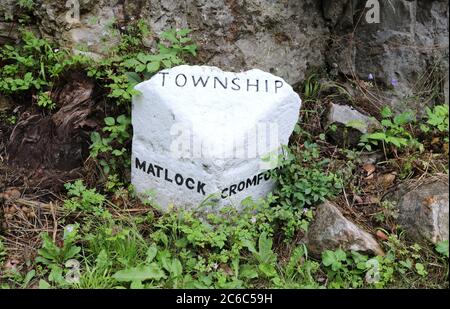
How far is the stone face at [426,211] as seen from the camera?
317cm

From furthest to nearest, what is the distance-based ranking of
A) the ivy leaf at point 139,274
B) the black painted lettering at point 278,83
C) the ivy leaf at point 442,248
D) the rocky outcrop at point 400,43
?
the rocky outcrop at point 400,43, the black painted lettering at point 278,83, the ivy leaf at point 442,248, the ivy leaf at point 139,274

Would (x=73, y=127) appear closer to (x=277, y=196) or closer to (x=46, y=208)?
(x=46, y=208)

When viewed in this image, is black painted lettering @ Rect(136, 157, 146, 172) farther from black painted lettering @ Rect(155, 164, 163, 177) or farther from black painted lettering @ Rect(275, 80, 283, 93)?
black painted lettering @ Rect(275, 80, 283, 93)

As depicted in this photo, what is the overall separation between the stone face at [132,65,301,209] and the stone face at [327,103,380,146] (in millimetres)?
453

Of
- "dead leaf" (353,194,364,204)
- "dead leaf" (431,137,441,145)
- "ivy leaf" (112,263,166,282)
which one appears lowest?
"ivy leaf" (112,263,166,282)

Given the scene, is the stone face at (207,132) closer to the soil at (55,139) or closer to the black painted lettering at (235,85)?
the black painted lettering at (235,85)

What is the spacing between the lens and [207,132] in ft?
10.8

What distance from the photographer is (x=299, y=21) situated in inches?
166

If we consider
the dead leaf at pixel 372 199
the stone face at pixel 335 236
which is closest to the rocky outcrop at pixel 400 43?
the dead leaf at pixel 372 199

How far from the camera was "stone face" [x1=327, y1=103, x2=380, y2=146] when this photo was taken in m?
3.87

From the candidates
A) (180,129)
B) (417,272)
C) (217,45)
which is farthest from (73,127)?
(417,272)

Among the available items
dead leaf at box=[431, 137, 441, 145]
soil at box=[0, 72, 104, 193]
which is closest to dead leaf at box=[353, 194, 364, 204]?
dead leaf at box=[431, 137, 441, 145]

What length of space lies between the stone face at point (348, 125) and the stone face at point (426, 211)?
0.62 metres
